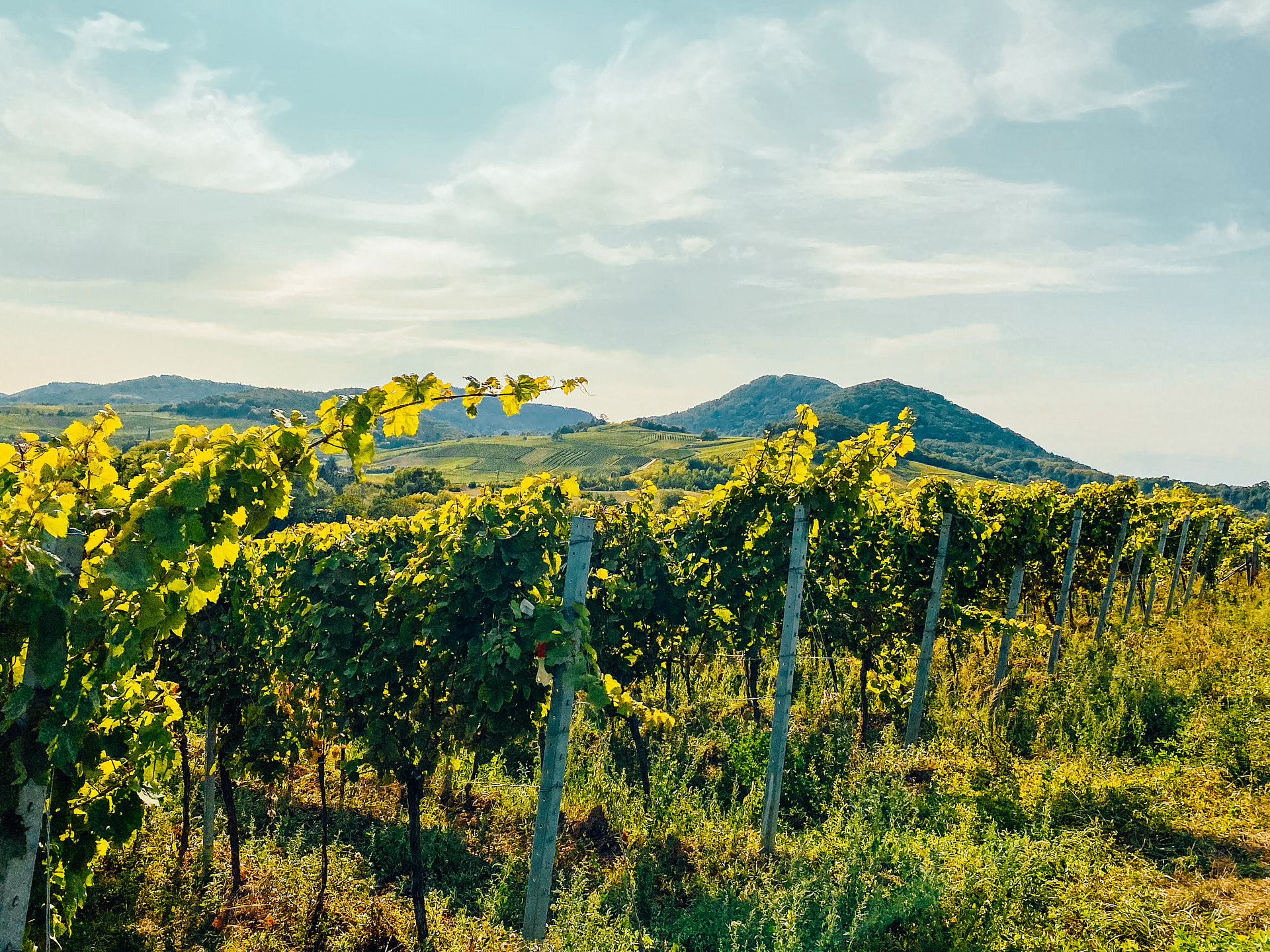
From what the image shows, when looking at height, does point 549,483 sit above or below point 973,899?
above

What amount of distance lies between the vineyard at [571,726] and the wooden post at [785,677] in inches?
1.6

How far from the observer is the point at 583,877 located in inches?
227

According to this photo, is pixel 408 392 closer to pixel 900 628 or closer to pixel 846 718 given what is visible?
pixel 900 628

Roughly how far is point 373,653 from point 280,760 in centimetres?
227

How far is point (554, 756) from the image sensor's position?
4.17 metres

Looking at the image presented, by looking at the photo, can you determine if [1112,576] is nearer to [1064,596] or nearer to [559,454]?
[1064,596]

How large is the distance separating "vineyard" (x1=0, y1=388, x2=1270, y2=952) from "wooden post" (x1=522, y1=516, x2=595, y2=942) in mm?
27

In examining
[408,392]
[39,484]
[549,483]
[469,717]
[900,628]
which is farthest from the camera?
[900,628]

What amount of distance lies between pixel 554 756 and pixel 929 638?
6.04 meters

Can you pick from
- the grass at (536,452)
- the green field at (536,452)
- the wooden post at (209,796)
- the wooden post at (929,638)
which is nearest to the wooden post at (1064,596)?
the wooden post at (929,638)

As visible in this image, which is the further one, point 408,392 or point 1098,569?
point 1098,569

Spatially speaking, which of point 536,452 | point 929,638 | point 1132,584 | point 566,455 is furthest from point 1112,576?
point 536,452

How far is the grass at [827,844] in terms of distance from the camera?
4.95 metres

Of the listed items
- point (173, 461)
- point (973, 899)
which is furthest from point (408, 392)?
point (973, 899)
